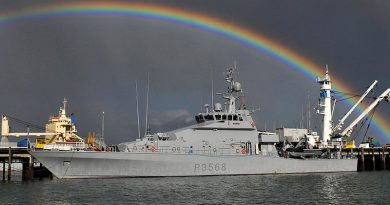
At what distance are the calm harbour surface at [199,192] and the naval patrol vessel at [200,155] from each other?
1.13m

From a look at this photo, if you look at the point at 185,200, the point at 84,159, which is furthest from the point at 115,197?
the point at 84,159

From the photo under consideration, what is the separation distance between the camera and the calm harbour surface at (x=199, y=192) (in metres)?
28.6

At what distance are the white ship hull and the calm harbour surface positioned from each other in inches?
A: 34.9

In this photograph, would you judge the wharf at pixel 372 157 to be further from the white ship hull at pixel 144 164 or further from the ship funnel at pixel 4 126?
the ship funnel at pixel 4 126

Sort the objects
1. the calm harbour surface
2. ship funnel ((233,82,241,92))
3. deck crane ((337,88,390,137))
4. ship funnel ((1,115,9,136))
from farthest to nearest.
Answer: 1. deck crane ((337,88,390,137))
2. ship funnel ((1,115,9,136))
3. ship funnel ((233,82,241,92))
4. the calm harbour surface

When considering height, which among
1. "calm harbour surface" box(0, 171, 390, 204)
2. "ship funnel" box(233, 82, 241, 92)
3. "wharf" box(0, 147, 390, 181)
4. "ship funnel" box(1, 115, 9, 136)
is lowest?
"calm harbour surface" box(0, 171, 390, 204)

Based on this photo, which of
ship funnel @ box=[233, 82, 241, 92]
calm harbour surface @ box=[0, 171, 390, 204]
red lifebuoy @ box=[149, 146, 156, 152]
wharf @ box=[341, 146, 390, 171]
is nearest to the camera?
calm harbour surface @ box=[0, 171, 390, 204]

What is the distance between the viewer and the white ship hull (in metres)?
39.5

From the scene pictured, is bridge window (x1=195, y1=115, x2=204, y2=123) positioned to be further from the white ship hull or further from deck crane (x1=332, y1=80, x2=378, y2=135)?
deck crane (x1=332, y1=80, x2=378, y2=135)

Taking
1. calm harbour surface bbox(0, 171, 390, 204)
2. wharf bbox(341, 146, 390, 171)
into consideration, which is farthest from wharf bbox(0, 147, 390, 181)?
calm harbour surface bbox(0, 171, 390, 204)

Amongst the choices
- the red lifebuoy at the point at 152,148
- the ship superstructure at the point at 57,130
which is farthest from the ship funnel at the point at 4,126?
the red lifebuoy at the point at 152,148

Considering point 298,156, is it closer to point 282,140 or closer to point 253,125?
point 282,140

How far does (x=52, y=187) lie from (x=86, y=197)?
7.87m

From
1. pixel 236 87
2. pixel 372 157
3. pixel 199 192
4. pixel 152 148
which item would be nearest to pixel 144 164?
pixel 152 148
